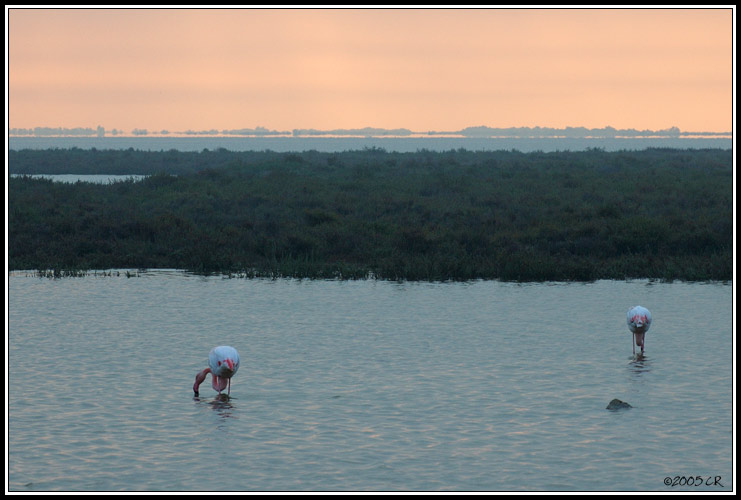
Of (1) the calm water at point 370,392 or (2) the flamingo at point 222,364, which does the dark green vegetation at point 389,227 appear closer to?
(1) the calm water at point 370,392

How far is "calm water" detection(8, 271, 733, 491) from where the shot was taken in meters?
10.6

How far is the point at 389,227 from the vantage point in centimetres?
3409

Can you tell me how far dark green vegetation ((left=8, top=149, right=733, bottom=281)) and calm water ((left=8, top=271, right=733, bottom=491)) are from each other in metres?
3.64

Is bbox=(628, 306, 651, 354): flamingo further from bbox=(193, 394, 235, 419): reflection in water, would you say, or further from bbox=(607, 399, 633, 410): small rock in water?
bbox=(193, 394, 235, 419): reflection in water

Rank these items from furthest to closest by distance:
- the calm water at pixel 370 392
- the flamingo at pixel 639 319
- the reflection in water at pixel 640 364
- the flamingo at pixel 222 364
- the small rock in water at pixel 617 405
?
the flamingo at pixel 639 319, the reflection in water at pixel 640 364, the flamingo at pixel 222 364, the small rock in water at pixel 617 405, the calm water at pixel 370 392

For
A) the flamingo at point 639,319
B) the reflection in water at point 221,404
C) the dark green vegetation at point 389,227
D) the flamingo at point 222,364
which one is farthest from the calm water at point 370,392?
the dark green vegetation at point 389,227

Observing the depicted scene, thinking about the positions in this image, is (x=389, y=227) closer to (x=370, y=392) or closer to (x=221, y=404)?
(x=370, y=392)

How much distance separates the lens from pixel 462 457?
1097cm

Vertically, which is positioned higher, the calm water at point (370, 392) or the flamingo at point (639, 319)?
the flamingo at point (639, 319)

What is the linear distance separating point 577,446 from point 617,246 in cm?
1933

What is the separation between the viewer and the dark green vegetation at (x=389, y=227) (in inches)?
1067

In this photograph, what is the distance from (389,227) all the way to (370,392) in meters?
Result: 20.3

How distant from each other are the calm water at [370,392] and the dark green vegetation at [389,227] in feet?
11.9

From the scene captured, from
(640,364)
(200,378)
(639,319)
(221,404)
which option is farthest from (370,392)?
(639,319)
